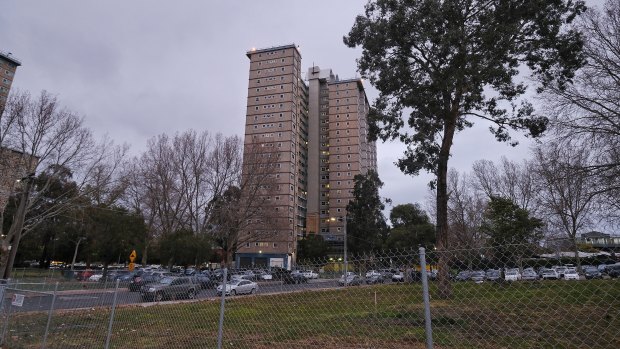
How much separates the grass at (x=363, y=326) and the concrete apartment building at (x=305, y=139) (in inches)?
2260

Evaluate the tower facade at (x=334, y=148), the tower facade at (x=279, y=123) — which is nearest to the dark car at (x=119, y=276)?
the tower facade at (x=279, y=123)

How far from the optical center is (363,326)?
10469mm

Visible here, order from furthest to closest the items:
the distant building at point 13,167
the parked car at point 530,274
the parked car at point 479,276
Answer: the distant building at point 13,167 → the parked car at point 479,276 → the parked car at point 530,274

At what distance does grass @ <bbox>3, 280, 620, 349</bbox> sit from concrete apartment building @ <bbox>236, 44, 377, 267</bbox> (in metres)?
57.4

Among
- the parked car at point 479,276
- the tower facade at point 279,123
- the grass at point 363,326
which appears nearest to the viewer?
the parked car at point 479,276

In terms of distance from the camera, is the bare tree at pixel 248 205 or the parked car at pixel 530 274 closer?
the parked car at pixel 530 274

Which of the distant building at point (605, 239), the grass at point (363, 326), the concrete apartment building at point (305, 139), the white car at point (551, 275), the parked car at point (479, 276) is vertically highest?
the concrete apartment building at point (305, 139)

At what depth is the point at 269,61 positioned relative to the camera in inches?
3401

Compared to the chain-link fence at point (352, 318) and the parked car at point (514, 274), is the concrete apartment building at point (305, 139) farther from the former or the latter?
the parked car at point (514, 274)

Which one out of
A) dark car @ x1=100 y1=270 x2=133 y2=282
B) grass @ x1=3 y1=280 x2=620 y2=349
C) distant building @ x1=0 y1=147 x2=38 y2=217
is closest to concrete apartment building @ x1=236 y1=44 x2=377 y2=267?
dark car @ x1=100 y1=270 x2=133 y2=282

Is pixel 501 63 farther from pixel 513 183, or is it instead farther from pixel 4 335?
pixel 513 183

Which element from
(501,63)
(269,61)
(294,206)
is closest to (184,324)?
(501,63)

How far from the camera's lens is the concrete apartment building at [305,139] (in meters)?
78.8

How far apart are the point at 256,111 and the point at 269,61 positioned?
12.3m
